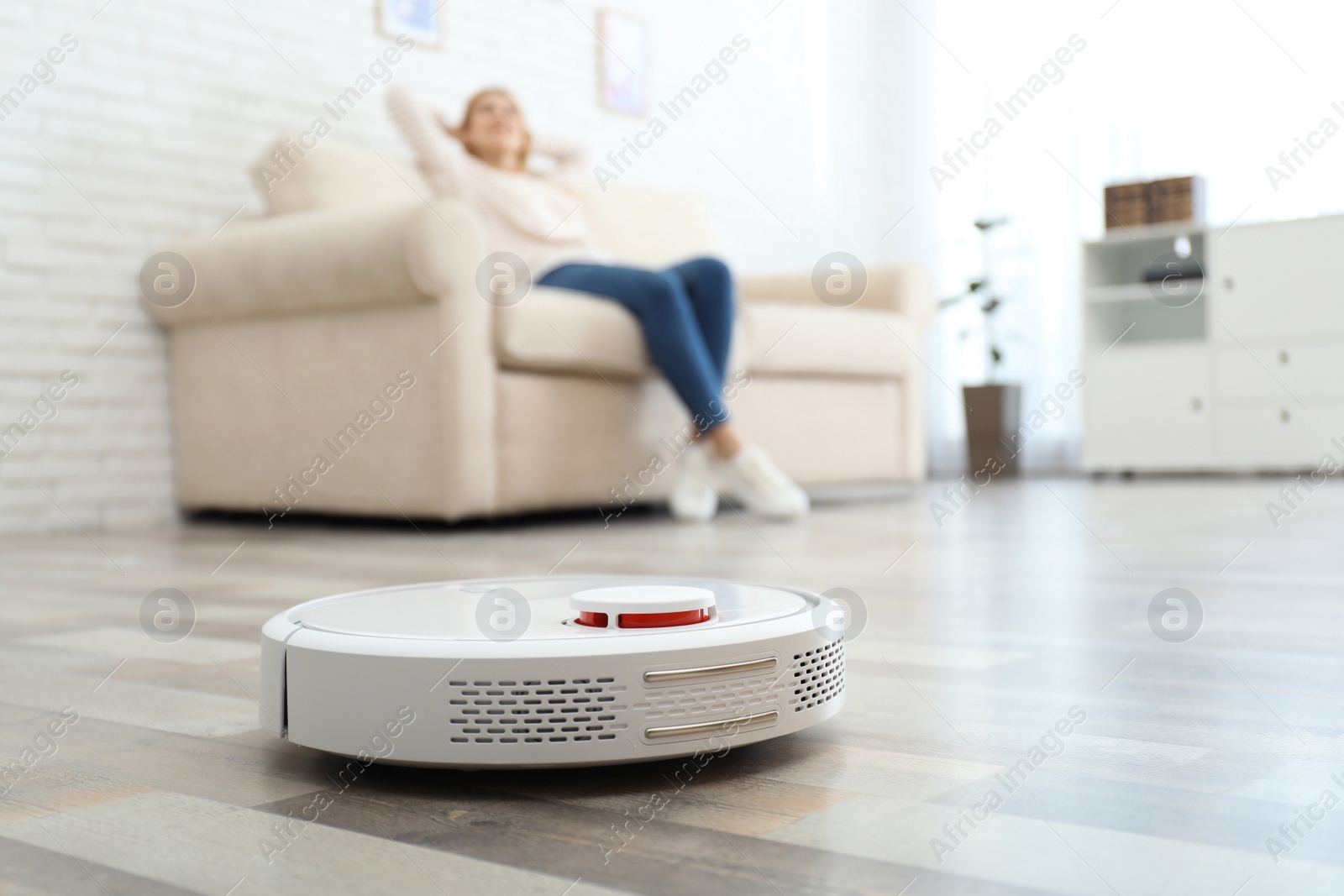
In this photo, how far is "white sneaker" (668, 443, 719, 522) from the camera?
2693 mm

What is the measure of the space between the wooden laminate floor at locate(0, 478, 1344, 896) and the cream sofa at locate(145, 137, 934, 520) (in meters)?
A: 1.04

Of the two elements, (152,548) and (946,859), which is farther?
(152,548)

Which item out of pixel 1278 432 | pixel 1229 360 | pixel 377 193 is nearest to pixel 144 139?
pixel 377 193

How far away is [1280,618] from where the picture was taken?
1.19 meters

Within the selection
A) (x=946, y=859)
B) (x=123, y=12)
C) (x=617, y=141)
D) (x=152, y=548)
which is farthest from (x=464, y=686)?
(x=617, y=141)

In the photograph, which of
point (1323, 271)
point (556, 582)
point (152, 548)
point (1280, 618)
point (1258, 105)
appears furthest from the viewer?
point (1258, 105)

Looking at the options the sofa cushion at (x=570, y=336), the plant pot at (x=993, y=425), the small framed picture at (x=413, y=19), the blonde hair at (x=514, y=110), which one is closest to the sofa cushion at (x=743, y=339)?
the sofa cushion at (x=570, y=336)

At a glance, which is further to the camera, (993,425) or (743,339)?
(993,425)

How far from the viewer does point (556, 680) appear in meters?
0.64

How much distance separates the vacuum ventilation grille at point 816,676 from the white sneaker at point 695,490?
1.92 metres

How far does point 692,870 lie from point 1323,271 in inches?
161

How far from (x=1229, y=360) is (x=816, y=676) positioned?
3.82 m

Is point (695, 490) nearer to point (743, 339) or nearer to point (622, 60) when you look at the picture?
point (743, 339)

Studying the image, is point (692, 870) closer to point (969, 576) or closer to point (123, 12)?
point (969, 576)
